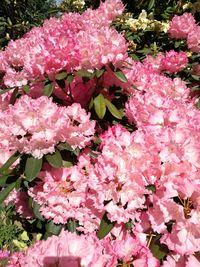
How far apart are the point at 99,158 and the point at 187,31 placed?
6.97ft

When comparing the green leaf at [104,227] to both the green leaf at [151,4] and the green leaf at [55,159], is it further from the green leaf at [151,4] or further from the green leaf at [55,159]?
the green leaf at [151,4]

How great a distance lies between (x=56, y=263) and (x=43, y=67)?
887 mm

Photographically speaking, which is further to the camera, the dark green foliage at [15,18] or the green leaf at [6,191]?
the dark green foliage at [15,18]

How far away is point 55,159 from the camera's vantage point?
1479 mm

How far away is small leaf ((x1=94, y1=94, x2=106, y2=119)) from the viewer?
1.73m

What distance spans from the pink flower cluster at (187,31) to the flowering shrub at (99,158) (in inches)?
46.1

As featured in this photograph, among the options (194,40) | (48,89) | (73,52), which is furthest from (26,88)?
(194,40)

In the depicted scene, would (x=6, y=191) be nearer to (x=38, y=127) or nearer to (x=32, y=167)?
(x=32, y=167)

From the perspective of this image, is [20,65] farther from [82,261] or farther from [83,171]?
[82,261]

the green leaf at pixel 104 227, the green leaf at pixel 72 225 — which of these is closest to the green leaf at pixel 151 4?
the green leaf at pixel 72 225

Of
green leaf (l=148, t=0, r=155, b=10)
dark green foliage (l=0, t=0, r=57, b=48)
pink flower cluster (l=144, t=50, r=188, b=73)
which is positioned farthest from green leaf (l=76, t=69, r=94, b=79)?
dark green foliage (l=0, t=0, r=57, b=48)

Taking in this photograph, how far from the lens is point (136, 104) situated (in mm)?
1709

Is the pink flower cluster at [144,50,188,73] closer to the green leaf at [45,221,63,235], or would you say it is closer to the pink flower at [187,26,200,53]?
the pink flower at [187,26,200,53]

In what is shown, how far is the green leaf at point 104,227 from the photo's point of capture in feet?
4.48
